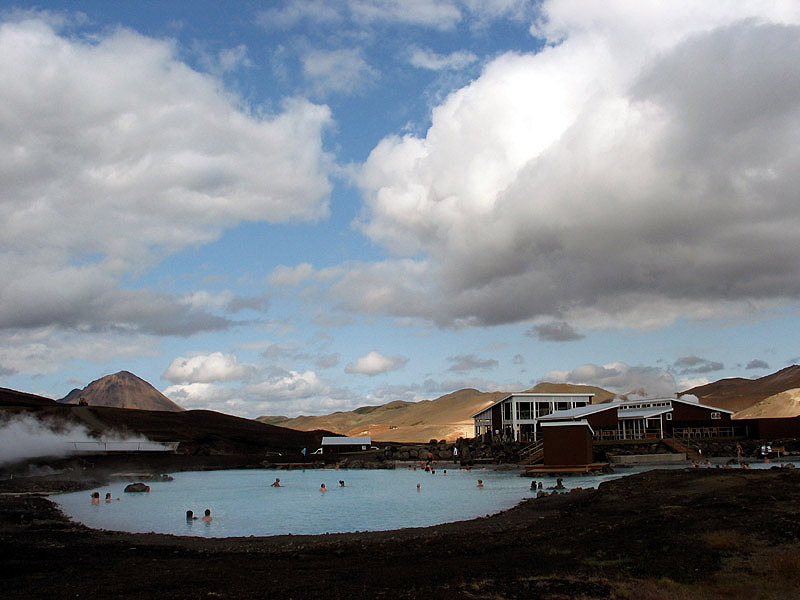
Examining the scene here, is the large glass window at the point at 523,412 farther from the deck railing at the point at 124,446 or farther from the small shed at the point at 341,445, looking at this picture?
the deck railing at the point at 124,446

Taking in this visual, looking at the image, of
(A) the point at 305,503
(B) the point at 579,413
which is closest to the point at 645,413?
(B) the point at 579,413

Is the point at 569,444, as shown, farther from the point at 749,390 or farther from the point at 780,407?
the point at 749,390

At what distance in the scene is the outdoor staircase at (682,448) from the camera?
179 ft

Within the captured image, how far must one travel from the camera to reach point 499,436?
7544 centimetres

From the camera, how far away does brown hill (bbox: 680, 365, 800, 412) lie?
495 feet

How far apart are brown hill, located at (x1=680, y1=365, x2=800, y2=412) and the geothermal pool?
116 m

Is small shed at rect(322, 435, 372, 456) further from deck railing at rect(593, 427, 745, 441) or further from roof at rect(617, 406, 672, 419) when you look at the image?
roof at rect(617, 406, 672, 419)

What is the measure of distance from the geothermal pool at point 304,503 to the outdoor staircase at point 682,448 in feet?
29.9

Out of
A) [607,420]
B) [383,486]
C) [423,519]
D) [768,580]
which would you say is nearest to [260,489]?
[383,486]

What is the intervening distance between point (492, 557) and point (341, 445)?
81301mm

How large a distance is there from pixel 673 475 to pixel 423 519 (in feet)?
38.9

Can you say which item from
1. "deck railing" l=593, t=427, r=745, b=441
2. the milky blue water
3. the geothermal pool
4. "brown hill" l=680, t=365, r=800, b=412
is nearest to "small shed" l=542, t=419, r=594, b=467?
the milky blue water

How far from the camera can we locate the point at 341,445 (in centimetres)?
9469

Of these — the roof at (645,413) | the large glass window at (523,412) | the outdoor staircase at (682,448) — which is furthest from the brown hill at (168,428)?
the outdoor staircase at (682,448)
